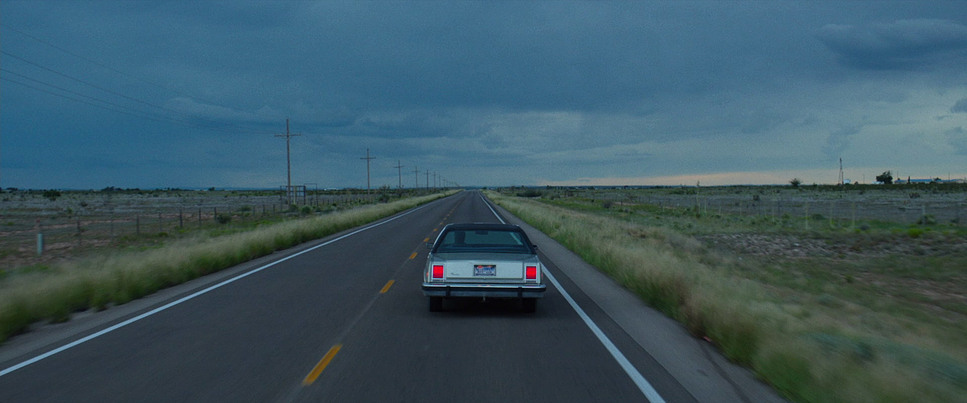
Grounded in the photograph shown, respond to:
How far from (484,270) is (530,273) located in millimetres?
693

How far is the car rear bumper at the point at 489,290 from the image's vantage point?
903 cm

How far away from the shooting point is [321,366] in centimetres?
639

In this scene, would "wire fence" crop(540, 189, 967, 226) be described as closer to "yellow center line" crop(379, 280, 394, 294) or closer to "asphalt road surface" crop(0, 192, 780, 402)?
"yellow center line" crop(379, 280, 394, 294)

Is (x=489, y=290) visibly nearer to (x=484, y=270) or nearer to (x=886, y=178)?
(x=484, y=270)

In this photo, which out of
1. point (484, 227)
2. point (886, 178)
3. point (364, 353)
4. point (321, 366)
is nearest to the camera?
point (321, 366)

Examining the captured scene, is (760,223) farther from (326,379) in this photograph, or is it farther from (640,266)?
(326,379)

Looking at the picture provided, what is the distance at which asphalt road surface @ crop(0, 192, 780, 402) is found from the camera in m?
5.59

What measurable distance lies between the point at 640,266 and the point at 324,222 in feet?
66.9

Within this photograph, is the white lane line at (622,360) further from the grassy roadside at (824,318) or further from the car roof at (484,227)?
the car roof at (484,227)

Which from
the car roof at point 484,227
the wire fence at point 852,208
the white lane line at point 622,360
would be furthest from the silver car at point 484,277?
the wire fence at point 852,208

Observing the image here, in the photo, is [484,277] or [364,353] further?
[484,277]

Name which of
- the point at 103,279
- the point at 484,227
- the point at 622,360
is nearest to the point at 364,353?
the point at 622,360

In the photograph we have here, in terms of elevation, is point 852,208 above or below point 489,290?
above

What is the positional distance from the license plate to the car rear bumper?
17cm
